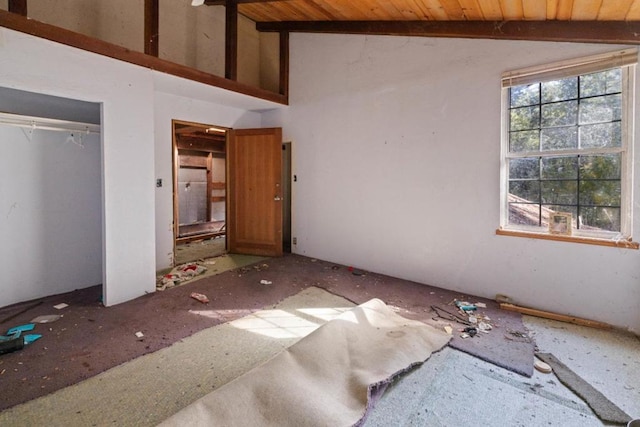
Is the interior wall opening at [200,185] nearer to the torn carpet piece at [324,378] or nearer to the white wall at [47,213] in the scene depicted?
the white wall at [47,213]

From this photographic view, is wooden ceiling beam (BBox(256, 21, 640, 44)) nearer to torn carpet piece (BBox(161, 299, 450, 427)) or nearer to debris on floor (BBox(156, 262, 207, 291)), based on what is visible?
torn carpet piece (BBox(161, 299, 450, 427))

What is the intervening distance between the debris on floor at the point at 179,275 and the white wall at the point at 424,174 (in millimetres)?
1693

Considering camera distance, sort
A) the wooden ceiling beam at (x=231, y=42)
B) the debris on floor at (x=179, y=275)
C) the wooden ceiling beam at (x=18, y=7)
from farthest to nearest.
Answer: the wooden ceiling beam at (x=231, y=42) → the debris on floor at (x=179, y=275) → the wooden ceiling beam at (x=18, y=7)

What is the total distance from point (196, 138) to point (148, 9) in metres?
4.36

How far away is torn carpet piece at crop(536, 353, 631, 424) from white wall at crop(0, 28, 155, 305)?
3.84 m

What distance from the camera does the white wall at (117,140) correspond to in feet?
9.14

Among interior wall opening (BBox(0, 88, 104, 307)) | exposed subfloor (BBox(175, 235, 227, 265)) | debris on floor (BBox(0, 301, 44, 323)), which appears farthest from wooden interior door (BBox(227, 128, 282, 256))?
debris on floor (BBox(0, 301, 44, 323))

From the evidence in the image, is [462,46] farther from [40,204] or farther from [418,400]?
[40,204]

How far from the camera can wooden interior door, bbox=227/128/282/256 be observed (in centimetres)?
513

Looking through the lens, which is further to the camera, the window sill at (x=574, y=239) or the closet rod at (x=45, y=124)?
the closet rod at (x=45, y=124)

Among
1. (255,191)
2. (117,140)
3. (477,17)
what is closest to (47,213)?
(117,140)

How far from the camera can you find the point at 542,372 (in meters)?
2.17

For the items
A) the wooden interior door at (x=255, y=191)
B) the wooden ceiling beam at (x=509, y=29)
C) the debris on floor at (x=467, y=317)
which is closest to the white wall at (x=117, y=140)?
the wooden interior door at (x=255, y=191)

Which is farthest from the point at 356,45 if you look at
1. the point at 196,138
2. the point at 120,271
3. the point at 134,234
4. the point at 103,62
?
the point at 196,138
